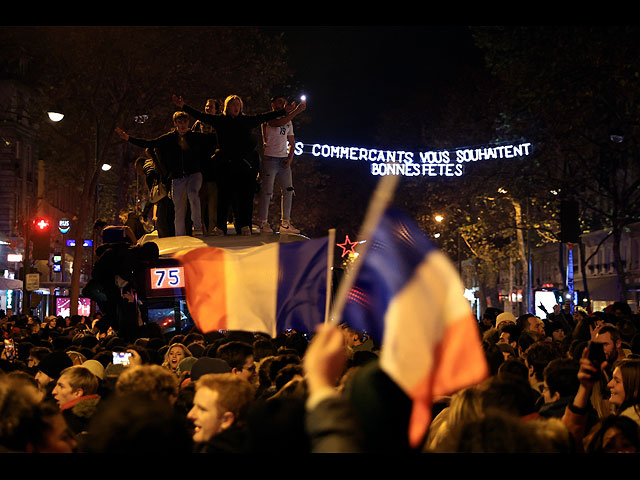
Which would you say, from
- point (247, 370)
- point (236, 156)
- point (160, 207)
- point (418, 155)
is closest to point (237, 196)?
point (236, 156)

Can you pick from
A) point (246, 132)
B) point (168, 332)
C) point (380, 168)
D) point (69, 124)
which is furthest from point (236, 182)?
point (69, 124)

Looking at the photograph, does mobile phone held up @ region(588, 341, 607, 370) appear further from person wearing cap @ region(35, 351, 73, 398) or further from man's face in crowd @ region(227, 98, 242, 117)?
man's face in crowd @ region(227, 98, 242, 117)

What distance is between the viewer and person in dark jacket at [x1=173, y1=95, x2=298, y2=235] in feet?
47.5

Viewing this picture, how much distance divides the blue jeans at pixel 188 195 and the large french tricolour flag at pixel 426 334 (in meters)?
11.4

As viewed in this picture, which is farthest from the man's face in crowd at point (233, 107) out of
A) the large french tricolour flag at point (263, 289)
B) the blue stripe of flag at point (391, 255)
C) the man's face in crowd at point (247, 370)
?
the blue stripe of flag at point (391, 255)

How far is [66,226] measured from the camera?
53250mm

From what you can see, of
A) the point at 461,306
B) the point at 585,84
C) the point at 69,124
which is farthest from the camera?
the point at 69,124

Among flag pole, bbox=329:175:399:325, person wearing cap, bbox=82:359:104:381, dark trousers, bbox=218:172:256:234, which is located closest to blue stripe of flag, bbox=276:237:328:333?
flag pole, bbox=329:175:399:325

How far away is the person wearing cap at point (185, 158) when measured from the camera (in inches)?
584

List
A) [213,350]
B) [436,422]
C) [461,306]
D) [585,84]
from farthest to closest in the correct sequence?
[585,84]
[213,350]
[436,422]
[461,306]

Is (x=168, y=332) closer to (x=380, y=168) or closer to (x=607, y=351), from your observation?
(x=607, y=351)

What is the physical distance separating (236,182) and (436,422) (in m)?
9.80

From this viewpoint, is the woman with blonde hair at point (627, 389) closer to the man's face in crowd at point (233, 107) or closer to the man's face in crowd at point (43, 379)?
the man's face in crowd at point (43, 379)

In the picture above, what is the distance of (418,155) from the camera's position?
1299 inches
